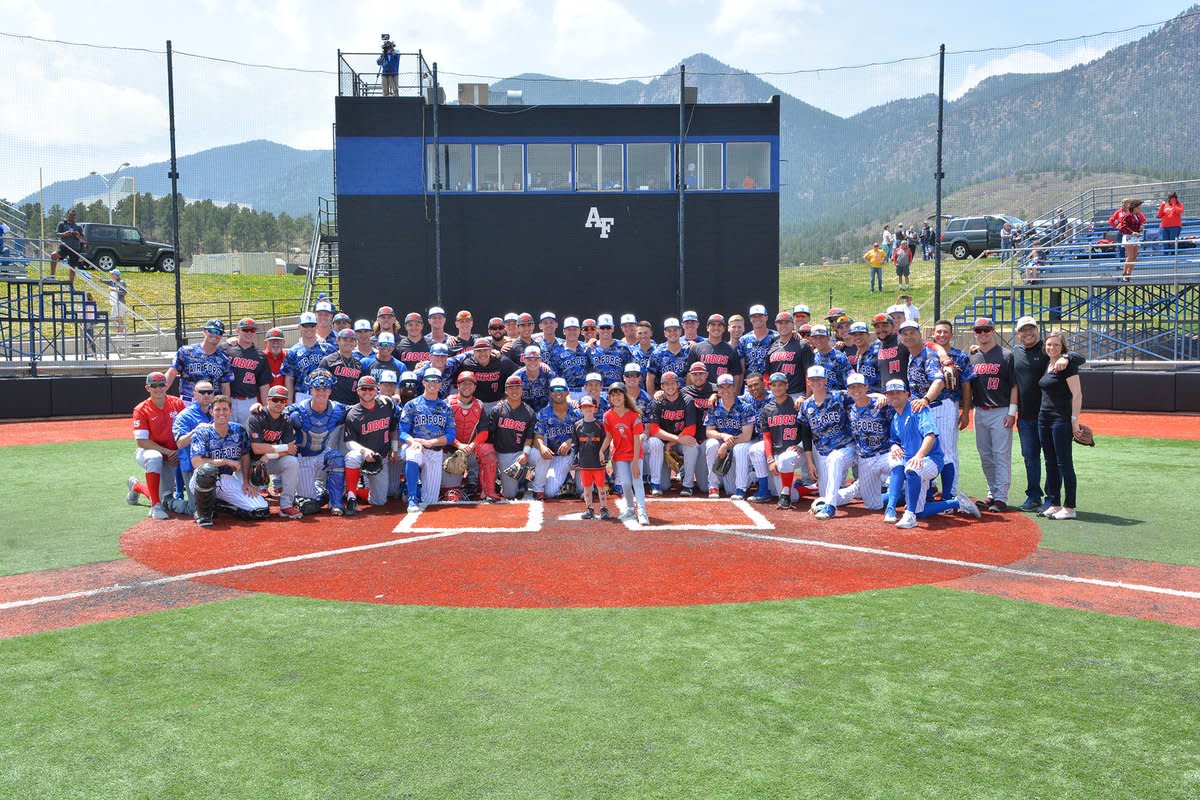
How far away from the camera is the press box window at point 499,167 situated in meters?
22.8

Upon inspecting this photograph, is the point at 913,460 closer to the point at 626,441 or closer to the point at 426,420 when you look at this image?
the point at 626,441

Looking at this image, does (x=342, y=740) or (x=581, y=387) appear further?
(x=581, y=387)

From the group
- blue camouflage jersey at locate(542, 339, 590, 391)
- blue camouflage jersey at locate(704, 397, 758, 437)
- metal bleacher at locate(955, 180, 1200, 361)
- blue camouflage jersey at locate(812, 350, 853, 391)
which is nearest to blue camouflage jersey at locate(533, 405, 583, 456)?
blue camouflage jersey at locate(542, 339, 590, 391)

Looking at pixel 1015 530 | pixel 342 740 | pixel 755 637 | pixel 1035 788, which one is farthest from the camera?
pixel 1015 530

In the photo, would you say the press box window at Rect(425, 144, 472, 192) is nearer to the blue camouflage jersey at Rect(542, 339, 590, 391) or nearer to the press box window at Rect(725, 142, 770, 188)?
the press box window at Rect(725, 142, 770, 188)

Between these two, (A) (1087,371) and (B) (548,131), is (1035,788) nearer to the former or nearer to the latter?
(A) (1087,371)

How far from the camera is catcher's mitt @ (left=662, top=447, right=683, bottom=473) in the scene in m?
12.0

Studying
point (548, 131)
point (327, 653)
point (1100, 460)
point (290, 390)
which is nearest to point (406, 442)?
point (290, 390)

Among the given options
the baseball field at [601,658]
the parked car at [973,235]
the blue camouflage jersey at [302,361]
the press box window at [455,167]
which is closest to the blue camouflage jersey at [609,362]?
the baseball field at [601,658]

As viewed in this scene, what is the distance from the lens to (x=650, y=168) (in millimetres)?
23094

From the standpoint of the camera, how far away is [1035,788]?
14.3 ft

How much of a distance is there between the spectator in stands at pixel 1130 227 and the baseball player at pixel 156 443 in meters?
21.4

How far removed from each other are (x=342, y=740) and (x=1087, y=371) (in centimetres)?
1927

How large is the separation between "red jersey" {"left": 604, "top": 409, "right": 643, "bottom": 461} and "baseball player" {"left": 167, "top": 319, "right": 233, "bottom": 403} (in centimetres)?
493
